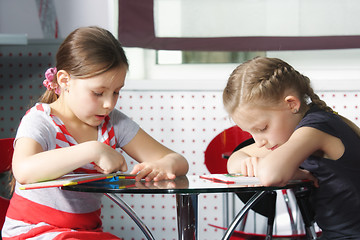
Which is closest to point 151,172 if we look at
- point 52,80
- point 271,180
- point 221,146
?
point 271,180

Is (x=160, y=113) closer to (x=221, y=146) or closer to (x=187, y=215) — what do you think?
(x=221, y=146)

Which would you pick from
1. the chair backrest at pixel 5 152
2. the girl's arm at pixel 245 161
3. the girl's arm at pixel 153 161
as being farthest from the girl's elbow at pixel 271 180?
the chair backrest at pixel 5 152

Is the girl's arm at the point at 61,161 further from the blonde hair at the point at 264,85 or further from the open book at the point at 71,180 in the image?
the blonde hair at the point at 264,85

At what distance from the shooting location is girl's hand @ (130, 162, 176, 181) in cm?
123

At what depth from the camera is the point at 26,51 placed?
103 inches

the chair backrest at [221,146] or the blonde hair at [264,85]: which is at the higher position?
the blonde hair at [264,85]

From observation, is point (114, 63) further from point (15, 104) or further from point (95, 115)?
point (15, 104)

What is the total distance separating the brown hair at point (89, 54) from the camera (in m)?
1.41

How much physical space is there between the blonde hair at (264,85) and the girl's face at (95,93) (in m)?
0.31

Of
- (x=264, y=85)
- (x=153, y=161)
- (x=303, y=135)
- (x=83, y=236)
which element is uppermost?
(x=264, y=85)

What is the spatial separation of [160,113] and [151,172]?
4.52 ft

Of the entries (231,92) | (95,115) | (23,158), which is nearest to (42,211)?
(23,158)

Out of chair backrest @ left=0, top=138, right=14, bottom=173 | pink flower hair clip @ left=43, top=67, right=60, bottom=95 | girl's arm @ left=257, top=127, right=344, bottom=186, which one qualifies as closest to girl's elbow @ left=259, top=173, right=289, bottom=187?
girl's arm @ left=257, top=127, right=344, bottom=186

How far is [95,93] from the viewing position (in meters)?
1.43
